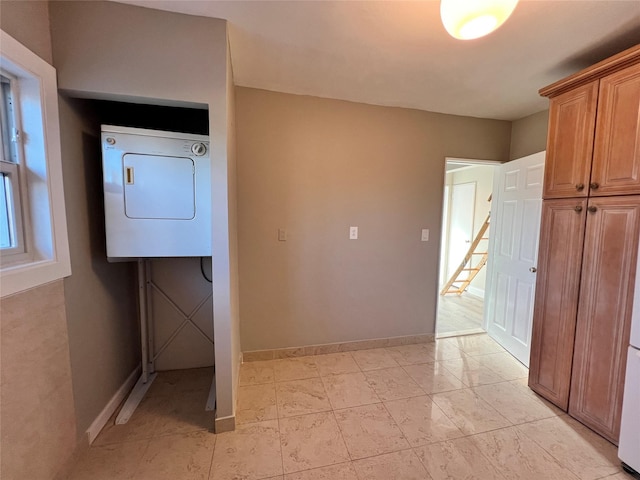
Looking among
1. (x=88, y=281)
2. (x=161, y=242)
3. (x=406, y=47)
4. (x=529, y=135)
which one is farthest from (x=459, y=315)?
(x=88, y=281)

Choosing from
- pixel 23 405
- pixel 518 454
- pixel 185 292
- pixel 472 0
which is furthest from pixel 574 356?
pixel 23 405

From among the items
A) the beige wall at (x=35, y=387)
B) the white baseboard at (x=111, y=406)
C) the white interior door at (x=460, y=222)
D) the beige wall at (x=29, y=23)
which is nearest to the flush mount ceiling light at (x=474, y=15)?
the beige wall at (x=29, y=23)

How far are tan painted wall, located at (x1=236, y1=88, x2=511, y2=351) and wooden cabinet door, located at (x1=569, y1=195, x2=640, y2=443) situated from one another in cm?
122

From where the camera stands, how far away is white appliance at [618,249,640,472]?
1359 millimetres

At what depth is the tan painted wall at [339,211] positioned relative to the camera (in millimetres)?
2297

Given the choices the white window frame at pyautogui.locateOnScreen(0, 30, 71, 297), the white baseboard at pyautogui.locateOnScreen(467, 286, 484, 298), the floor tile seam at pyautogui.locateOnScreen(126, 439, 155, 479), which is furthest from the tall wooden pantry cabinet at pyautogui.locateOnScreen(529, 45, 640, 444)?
the white window frame at pyautogui.locateOnScreen(0, 30, 71, 297)

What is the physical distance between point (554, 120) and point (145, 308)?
10.9 feet

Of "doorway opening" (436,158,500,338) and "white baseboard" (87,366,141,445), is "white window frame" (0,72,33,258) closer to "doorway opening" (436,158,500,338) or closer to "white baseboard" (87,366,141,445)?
"white baseboard" (87,366,141,445)

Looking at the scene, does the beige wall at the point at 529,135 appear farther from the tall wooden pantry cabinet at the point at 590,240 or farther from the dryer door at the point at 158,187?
the dryer door at the point at 158,187

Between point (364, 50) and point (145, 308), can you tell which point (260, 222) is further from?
point (364, 50)

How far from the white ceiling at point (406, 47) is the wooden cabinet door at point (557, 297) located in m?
0.95

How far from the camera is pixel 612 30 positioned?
4.87 feet

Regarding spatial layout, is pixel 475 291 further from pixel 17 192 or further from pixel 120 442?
pixel 17 192

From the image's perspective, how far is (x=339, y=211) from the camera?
8.14 ft
